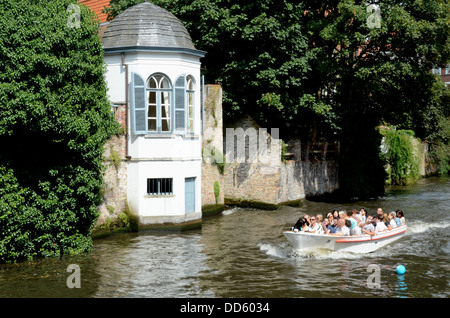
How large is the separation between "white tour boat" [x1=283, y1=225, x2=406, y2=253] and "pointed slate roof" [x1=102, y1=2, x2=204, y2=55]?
8811 millimetres

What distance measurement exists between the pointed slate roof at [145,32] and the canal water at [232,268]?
23.5 ft

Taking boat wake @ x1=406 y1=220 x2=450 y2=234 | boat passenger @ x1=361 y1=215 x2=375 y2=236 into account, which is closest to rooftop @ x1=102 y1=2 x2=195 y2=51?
boat passenger @ x1=361 y1=215 x2=375 y2=236

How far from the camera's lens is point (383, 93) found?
2948 cm

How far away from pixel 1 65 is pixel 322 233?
35.0 ft

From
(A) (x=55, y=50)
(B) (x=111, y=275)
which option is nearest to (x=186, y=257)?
(B) (x=111, y=275)

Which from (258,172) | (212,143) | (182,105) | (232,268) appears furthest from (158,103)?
(258,172)

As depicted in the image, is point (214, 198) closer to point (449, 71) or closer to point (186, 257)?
point (186, 257)

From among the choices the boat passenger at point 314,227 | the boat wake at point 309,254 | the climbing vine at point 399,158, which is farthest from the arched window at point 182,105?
the climbing vine at point 399,158

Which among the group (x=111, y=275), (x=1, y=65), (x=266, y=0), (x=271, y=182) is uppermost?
(x=266, y=0)

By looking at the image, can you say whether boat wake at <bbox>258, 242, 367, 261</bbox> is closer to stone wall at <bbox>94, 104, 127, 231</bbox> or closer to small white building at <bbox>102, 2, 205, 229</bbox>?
small white building at <bbox>102, 2, 205, 229</bbox>

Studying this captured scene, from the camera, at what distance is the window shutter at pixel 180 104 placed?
21.5m

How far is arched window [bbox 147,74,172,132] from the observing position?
2130 cm

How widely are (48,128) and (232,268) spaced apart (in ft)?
21.2

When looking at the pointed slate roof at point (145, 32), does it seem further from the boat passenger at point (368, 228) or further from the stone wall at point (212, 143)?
the boat passenger at point (368, 228)
